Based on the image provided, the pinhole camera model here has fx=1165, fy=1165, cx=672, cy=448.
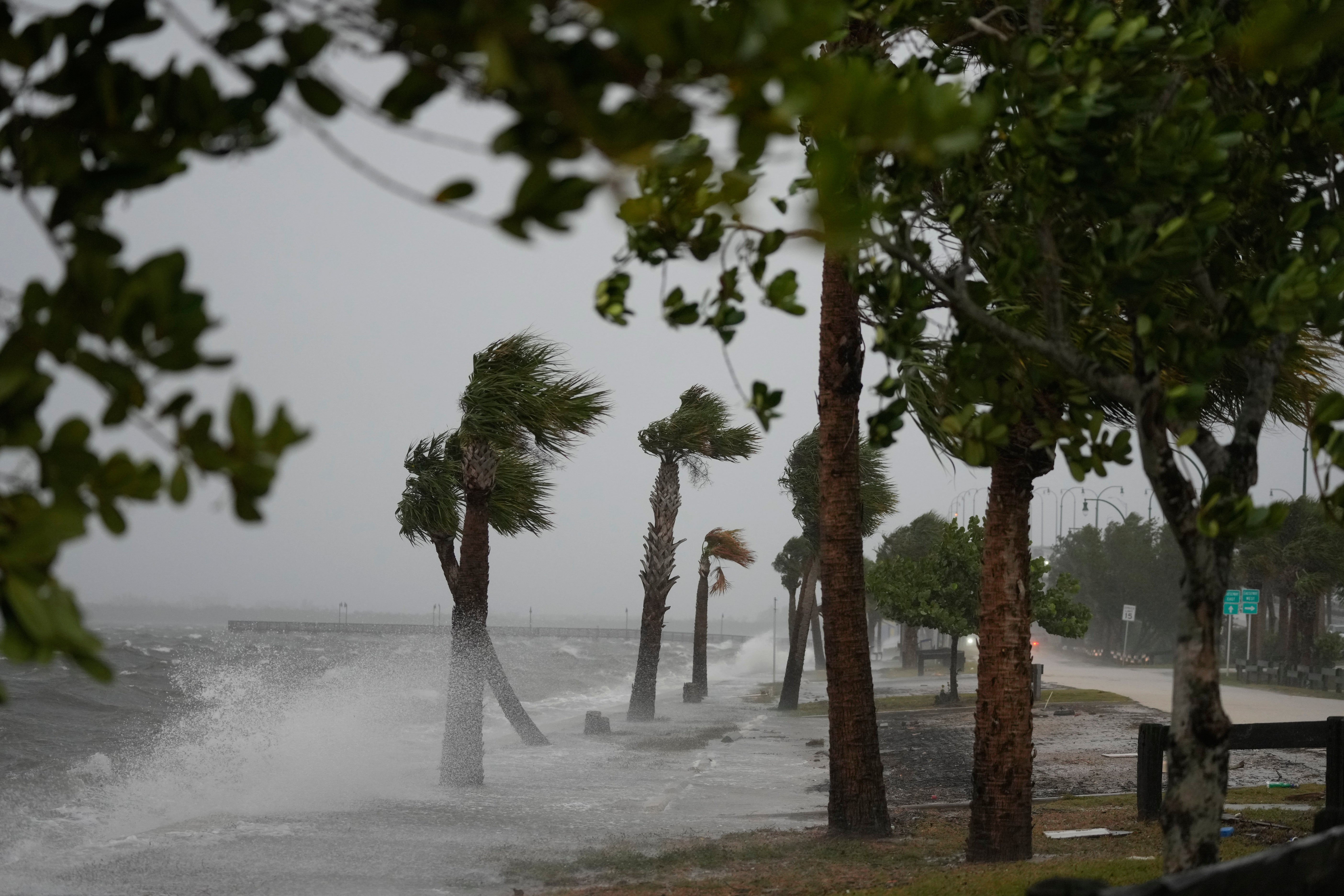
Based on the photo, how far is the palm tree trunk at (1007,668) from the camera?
29.8 ft

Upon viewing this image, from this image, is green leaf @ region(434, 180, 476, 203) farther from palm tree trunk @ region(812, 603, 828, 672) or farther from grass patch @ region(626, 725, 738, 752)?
palm tree trunk @ region(812, 603, 828, 672)

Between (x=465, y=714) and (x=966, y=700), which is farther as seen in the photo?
(x=966, y=700)

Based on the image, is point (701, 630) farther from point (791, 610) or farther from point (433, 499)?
point (433, 499)

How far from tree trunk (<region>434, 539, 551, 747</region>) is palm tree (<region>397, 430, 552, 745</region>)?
2cm

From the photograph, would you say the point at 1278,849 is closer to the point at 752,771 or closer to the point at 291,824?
the point at 291,824

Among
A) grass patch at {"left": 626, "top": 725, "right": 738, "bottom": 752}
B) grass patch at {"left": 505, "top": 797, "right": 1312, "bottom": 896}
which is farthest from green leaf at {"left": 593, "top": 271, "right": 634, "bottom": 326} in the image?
grass patch at {"left": 626, "top": 725, "right": 738, "bottom": 752}

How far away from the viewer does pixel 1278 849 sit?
12.5ft

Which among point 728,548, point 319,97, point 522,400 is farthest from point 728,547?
point 319,97

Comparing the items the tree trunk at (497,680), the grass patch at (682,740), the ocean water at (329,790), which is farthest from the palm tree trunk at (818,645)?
the tree trunk at (497,680)

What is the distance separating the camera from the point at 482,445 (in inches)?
740

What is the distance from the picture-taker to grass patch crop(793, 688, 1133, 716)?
97.7 feet

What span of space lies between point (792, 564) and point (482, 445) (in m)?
40.8

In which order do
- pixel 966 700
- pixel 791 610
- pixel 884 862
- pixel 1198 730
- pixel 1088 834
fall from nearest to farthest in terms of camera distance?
pixel 1198 730 < pixel 884 862 < pixel 1088 834 < pixel 966 700 < pixel 791 610

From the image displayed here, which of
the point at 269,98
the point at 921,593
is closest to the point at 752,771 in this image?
the point at 921,593
